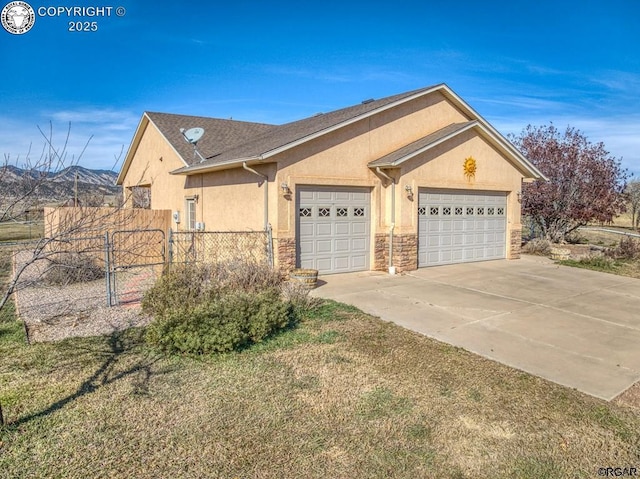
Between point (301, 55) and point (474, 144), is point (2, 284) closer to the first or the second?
point (301, 55)

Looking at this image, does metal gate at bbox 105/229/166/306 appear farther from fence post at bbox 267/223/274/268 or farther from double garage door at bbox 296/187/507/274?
double garage door at bbox 296/187/507/274

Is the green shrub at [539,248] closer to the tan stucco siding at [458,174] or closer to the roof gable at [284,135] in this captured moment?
the tan stucco siding at [458,174]

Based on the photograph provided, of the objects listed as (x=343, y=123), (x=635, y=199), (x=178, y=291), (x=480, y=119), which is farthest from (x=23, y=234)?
(x=635, y=199)

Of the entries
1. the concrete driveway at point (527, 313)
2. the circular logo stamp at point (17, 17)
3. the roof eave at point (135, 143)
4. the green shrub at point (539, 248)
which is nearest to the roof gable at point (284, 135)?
the roof eave at point (135, 143)

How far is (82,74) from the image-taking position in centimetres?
1509

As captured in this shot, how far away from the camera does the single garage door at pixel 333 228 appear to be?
39.4ft

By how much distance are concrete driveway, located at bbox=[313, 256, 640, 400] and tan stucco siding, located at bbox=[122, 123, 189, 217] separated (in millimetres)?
8343

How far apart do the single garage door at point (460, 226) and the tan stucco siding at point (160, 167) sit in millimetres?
8766

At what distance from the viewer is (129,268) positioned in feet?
34.1

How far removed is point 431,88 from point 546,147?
31.9 feet

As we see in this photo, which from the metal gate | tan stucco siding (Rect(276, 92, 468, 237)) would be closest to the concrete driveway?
tan stucco siding (Rect(276, 92, 468, 237))

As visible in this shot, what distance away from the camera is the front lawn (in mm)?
3703

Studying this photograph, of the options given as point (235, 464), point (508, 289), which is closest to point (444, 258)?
point (508, 289)

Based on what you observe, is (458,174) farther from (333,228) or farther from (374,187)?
(333,228)
